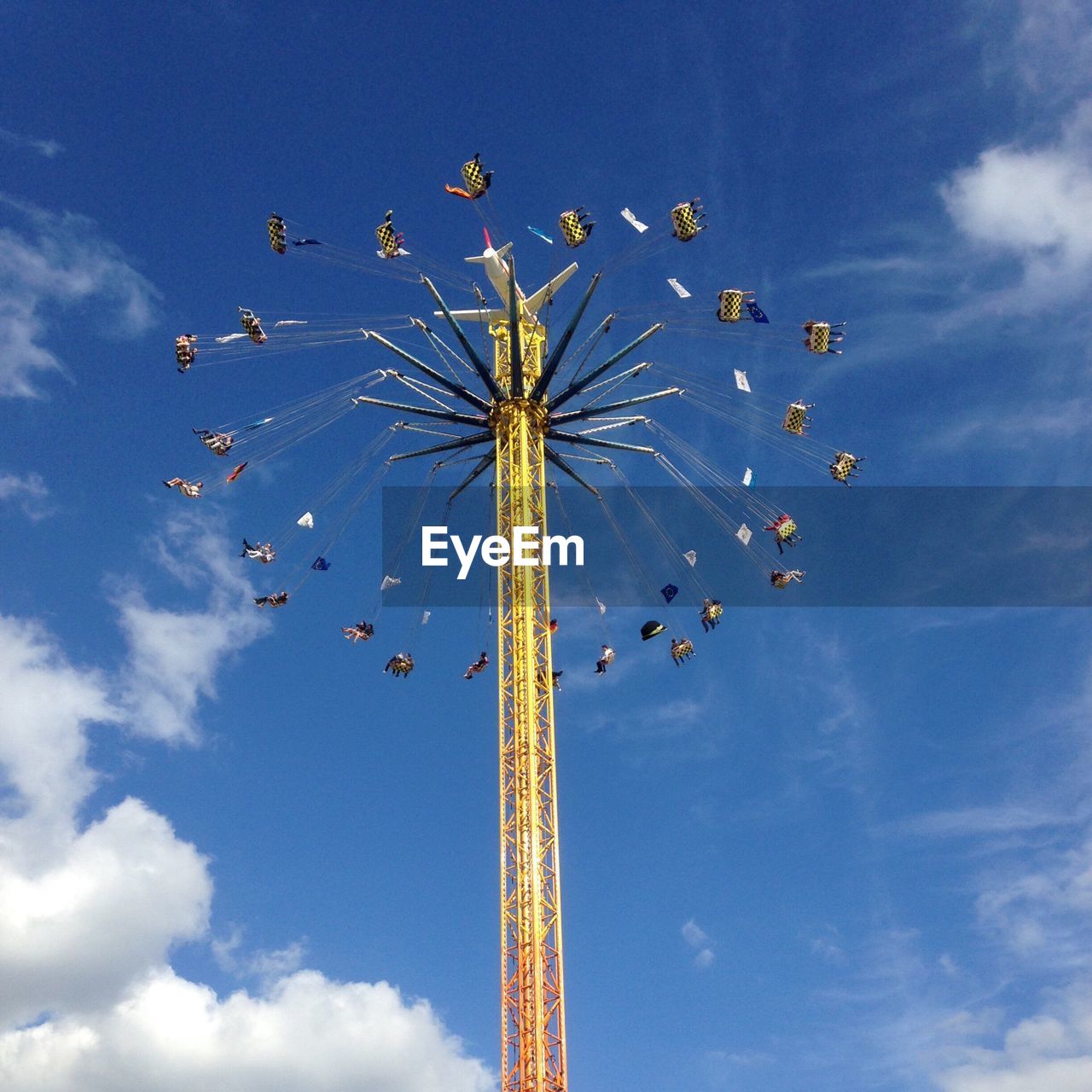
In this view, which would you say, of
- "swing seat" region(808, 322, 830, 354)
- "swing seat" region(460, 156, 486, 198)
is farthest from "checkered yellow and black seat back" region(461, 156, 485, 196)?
"swing seat" region(808, 322, 830, 354)

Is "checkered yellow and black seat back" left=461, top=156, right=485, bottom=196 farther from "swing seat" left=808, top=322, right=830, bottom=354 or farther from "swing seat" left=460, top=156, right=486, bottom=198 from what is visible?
"swing seat" left=808, top=322, right=830, bottom=354

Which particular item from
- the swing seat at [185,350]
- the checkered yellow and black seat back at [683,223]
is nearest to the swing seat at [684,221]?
the checkered yellow and black seat back at [683,223]

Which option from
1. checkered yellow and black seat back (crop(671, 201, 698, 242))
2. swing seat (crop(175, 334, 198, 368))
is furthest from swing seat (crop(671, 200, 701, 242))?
swing seat (crop(175, 334, 198, 368))

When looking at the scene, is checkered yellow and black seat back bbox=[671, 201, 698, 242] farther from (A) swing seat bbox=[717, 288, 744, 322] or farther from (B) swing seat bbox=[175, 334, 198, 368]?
(B) swing seat bbox=[175, 334, 198, 368]

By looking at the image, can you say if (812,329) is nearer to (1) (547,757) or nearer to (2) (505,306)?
(2) (505,306)

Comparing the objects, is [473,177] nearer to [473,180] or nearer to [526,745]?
[473,180]

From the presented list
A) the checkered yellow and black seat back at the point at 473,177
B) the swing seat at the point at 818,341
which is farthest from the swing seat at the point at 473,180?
the swing seat at the point at 818,341

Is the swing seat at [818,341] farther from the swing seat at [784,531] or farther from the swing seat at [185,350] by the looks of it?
the swing seat at [185,350]

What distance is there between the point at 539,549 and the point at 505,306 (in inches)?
428

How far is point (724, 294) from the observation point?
172 ft

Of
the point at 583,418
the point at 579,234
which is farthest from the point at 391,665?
the point at 579,234

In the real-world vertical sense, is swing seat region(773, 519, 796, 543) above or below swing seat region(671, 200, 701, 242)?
below

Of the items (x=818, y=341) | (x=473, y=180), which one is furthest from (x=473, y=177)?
(x=818, y=341)

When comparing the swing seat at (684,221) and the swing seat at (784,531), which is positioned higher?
the swing seat at (684,221)
